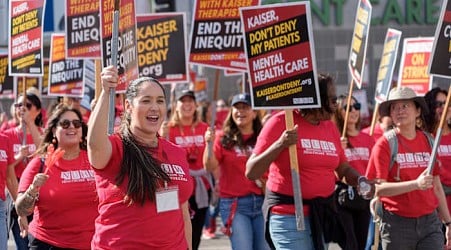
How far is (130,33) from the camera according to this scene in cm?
659

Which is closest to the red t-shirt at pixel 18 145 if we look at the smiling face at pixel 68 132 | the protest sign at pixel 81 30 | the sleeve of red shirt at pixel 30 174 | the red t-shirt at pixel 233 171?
the protest sign at pixel 81 30

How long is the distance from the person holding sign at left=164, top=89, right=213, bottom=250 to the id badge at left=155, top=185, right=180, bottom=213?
5.17 m

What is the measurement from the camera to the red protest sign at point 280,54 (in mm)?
7621

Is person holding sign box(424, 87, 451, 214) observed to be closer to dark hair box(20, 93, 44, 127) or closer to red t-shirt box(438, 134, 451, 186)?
red t-shirt box(438, 134, 451, 186)

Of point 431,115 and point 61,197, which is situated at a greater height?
point 431,115

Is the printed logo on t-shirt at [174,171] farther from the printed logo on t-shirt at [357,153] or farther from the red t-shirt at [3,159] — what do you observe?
the printed logo on t-shirt at [357,153]

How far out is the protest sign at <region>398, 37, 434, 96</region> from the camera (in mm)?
12812

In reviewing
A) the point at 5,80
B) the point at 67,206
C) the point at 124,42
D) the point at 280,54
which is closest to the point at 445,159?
the point at 280,54

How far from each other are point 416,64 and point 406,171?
5491mm

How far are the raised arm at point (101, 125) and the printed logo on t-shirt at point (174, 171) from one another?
1.32 ft

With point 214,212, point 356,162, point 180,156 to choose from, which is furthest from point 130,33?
point 214,212

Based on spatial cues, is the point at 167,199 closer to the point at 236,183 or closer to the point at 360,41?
the point at 236,183

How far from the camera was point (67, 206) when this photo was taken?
743cm

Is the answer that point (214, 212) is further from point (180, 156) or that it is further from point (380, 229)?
point (180, 156)
